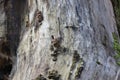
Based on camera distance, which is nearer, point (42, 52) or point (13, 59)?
point (42, 52)

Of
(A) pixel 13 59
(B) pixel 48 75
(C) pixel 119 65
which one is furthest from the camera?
(A) pixel 13 59

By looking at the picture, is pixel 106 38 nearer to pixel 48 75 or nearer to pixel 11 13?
pixel 48 75

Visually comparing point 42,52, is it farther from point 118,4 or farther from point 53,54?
point 118,4

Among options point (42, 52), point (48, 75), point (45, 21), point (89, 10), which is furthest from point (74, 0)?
point (48, 75)

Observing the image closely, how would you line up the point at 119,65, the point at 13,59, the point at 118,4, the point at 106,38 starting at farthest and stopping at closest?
the point at 118,4 → the point at 13,59 → the point at 106,38 → the point at 119,65

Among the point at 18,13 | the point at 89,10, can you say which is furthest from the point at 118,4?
the point at 18,13

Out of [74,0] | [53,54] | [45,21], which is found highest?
[74,0]

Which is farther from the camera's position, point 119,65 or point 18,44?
point 18,44

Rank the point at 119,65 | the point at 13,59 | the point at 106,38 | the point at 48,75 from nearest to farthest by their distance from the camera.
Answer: the point at 48,75 < the point at 119,65 < the point at 106,38 < the point at 13,59

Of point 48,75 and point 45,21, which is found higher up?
point 45,21
